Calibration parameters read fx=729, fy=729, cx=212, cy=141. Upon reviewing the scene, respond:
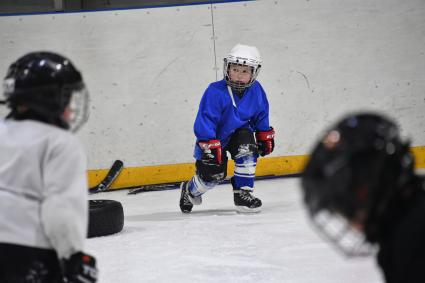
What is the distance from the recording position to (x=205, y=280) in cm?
271

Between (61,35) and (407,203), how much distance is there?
522cm

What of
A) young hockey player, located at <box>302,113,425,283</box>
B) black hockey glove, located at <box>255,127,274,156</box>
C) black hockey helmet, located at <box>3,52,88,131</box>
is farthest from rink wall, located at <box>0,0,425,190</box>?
young hockey player, located at <box>302,113,425,283</box>

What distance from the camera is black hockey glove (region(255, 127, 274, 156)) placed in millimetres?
4645

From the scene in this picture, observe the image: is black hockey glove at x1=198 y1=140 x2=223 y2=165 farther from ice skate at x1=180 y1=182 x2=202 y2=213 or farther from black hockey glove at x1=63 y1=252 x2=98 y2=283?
black hockey glove at x1=63 y1=252 x2=98 y2=283

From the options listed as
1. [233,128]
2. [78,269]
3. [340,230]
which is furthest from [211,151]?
[340,230]

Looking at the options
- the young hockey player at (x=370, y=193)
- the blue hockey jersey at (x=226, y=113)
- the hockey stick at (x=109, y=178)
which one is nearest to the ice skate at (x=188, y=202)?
the blue hockey jersey at (x=226, y=113)

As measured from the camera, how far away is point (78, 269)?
1532mm

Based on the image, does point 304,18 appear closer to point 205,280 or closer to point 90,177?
point 90,177

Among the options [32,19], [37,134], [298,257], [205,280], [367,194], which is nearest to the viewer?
[367,194]

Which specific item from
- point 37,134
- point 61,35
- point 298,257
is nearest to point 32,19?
point 61,35

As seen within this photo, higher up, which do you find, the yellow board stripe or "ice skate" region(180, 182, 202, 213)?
"ice skate" region(180, 182, 202, 213)

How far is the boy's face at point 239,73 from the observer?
14.6 ft

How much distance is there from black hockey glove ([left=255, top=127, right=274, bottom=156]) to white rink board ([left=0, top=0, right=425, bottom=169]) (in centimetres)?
138

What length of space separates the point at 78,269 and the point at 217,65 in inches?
181
